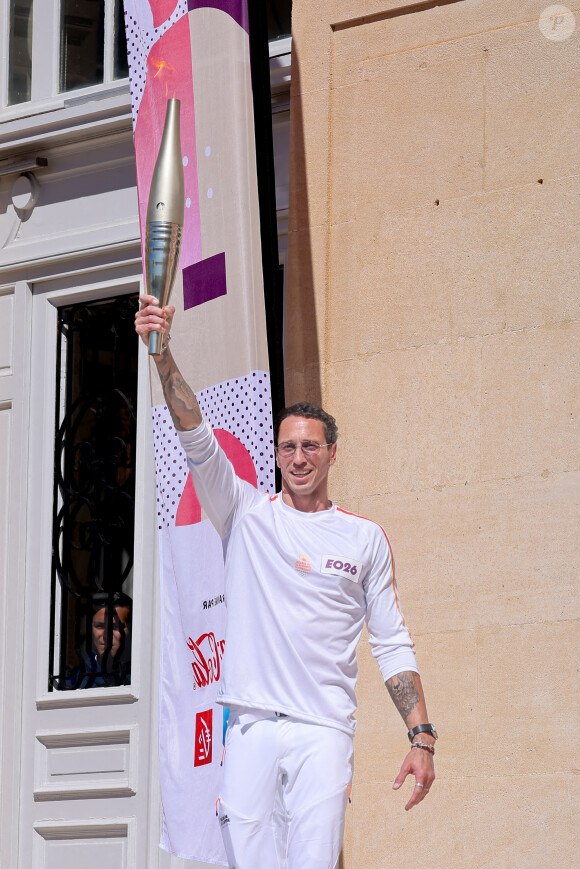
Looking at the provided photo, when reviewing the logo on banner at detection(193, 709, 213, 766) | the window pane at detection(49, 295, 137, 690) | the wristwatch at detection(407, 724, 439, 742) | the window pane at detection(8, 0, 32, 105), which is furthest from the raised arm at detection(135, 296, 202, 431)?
the window pane at detection(8, 0, 32, 105)

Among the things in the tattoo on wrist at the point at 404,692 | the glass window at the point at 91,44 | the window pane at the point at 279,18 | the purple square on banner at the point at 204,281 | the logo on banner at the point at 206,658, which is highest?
the glass window at the point at 91,44

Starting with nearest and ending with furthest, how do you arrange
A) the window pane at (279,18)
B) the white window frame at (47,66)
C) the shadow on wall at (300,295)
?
the shadow on wall at (300,295), the window pane at (279,18), the white window frame at (47,66)

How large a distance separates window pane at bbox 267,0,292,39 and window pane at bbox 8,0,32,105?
5.70 ft

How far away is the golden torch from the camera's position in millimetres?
4855

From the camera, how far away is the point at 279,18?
8586mm

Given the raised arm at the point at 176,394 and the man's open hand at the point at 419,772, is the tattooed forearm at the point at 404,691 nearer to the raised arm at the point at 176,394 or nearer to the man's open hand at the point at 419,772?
the man's open hand at the point at 419,772

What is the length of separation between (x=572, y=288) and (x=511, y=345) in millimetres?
375

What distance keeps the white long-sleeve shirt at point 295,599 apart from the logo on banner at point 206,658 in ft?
4.32

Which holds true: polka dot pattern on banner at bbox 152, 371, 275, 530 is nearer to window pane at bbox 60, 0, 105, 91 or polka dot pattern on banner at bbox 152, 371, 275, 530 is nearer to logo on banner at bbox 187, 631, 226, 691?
logo on banner at bbox 187, 631, 226, 691

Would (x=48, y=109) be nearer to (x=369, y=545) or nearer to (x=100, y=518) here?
(x=100, y=518)

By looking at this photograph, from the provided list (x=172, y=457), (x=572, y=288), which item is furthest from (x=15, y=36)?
(x=572, y=288)

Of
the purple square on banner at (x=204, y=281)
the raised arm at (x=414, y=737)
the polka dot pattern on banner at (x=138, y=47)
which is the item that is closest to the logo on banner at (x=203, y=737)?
the raised arm at (x=414, y=737)

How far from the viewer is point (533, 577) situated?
22.5 feet

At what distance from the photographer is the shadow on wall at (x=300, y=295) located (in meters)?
7.61
